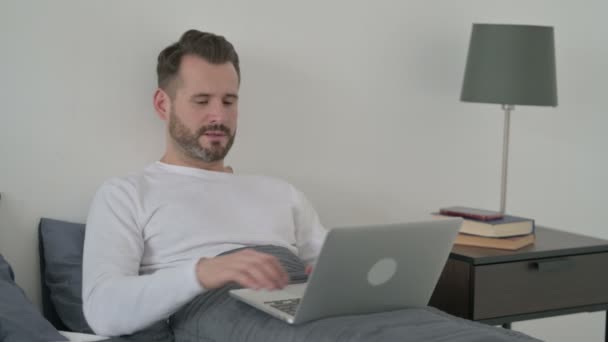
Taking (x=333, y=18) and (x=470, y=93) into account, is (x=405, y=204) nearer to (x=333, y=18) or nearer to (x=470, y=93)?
(x=470, y=93)

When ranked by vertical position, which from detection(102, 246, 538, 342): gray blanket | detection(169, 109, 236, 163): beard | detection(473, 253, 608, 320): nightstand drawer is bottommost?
detection(473, 253, 608, 320): nightstand drawer

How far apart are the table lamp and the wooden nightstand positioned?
0.45 m

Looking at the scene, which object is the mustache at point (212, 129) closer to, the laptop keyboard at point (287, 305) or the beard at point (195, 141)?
the beard at point (195, 141)

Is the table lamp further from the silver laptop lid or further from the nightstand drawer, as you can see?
the silver laptop lid

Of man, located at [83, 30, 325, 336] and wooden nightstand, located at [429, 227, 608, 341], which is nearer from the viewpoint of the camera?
man, located at [83, 30, 325, 336]

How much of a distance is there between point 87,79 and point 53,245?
439 mm

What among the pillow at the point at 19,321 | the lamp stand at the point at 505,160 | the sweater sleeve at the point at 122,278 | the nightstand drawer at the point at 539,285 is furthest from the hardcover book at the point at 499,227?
the pillow at the point at 19,321

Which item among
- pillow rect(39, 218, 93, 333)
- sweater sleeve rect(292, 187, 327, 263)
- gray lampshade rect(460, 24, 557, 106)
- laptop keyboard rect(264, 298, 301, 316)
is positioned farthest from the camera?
gray lampshade rect(460, 24, 557, 106)

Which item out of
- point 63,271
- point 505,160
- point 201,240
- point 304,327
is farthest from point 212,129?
point 505,160

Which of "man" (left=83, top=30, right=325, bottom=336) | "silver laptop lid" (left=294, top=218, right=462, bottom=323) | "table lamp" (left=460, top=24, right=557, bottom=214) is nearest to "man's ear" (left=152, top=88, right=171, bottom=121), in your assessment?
"man" (left=83, top=30, right=325, bottom=336)

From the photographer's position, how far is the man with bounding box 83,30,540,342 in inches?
63.1

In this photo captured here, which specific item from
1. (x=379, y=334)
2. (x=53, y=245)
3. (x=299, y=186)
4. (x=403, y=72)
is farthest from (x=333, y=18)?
(x=379, y=334)

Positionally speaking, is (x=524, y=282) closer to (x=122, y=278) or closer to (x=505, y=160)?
(x=505, y=160)

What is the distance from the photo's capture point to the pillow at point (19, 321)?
169 centimetres
